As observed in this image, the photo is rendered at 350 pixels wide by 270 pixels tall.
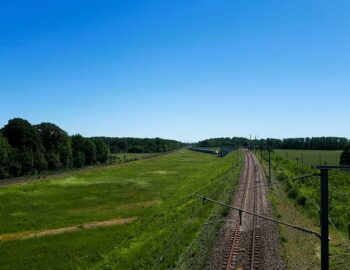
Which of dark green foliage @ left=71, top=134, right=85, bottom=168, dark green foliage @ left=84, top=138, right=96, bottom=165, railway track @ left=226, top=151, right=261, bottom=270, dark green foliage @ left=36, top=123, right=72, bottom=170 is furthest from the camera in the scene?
dark green foliage @ left=84, top=138, right=96, bottom=165

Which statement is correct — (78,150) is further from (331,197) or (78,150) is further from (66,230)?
(331,197)

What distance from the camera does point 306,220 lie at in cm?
3581

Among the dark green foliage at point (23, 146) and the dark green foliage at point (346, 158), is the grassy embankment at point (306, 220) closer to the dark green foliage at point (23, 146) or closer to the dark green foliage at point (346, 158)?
the dark green foliage at point (346, 158)

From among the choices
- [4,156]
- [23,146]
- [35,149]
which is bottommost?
[4,156]

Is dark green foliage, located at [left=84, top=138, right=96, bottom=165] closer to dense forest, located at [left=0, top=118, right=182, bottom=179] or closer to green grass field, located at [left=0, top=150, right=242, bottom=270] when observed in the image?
dense forest, located at [left=0, top=118, right=182, bottom=179]

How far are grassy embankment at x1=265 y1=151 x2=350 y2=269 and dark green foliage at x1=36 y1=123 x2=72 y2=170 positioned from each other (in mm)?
83812

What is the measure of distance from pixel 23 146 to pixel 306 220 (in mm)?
88764

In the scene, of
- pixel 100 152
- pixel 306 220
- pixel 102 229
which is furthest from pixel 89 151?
pixel 306 220

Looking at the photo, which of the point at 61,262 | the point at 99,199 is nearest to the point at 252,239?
Answer: the point at 61,262

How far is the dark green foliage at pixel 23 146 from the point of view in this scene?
346 ft

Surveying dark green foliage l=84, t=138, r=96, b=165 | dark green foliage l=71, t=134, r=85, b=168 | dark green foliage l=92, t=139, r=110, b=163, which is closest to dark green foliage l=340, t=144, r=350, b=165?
dark green foliage l=71, t=134, r=85, b=168

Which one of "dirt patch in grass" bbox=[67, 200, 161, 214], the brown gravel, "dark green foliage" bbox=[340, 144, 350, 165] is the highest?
"dark green foliage" bbox=[340, 144, 350, 165]

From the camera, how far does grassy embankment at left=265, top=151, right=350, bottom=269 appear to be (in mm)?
24531

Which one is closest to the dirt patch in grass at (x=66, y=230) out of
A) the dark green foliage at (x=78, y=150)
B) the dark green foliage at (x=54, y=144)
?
the dark green foliage at (x=54, y=144)
